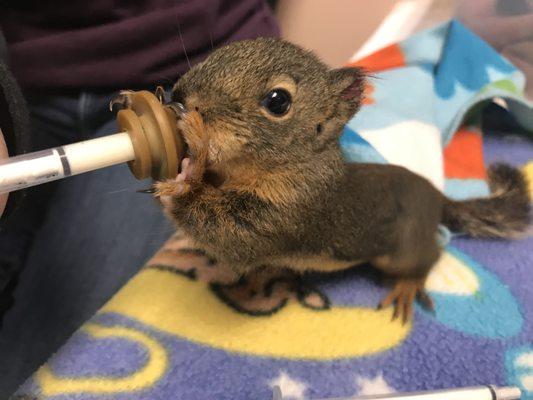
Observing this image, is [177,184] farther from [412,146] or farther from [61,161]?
[412,146]

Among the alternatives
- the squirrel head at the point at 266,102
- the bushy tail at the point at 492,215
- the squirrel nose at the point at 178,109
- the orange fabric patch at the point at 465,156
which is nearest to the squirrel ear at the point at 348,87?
the squirrel head at the point at 266,102

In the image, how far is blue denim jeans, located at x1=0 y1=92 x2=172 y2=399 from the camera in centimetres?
108

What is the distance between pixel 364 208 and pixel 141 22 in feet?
1.98

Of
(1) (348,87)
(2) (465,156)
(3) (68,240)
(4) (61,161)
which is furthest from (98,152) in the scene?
(2) (465,156)

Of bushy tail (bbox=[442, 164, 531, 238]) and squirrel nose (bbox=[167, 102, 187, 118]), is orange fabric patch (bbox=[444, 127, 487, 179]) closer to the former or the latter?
bushy tail (bbox=[442, 164, 531, 238])

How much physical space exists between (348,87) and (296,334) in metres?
0.44

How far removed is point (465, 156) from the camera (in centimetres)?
143

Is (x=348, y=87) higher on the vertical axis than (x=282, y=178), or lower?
higher

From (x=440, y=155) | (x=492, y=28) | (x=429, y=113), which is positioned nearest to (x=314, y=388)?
(x=440, y=155)

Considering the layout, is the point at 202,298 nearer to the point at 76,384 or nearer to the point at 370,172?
the point at 76,384

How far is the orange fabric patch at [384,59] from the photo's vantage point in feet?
5.11

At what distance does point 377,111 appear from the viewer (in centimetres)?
141

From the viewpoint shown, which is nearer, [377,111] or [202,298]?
[202,298]

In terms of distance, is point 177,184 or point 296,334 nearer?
point 177,184
